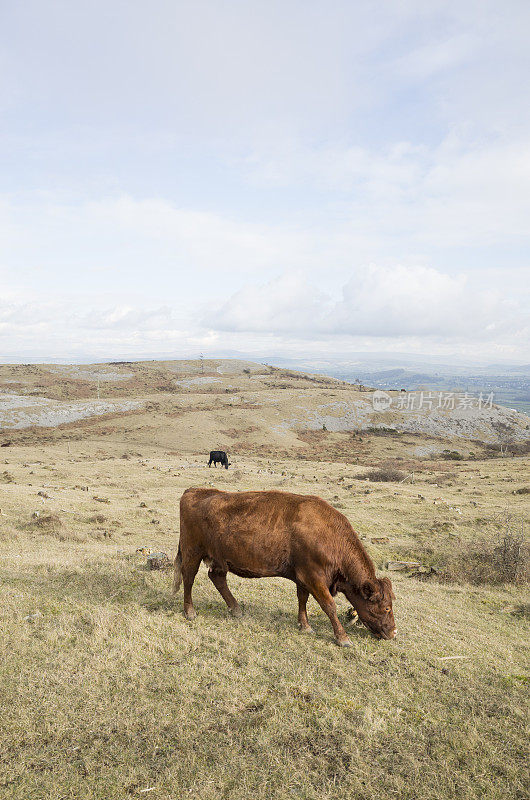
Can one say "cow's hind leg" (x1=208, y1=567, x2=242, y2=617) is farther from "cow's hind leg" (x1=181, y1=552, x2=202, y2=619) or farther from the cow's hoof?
the cow's hoof

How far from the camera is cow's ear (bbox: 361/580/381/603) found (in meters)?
7.93

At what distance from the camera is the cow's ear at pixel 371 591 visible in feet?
26.0

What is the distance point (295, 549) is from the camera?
784cm

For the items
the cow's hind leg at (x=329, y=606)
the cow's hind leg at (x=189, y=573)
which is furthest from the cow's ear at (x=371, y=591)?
the cow's hind leg at (x=189, y=573)

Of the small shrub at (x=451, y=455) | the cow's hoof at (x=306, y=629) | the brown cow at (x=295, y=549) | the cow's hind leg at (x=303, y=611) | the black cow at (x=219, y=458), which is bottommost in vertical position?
the small shrub at (x=451, y=455)

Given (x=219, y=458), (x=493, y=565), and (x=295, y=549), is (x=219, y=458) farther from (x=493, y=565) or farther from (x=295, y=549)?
(x=295, y=549)

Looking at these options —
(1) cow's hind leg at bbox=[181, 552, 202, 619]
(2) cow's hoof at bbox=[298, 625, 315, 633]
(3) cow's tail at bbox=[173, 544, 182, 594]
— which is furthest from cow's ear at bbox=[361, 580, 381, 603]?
(3) cow's tail at bbox=[173, 544, 182, 594]

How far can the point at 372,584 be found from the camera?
7.98 metres

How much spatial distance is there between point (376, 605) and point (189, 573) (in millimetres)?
3973

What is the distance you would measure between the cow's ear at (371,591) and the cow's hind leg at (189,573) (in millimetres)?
3461

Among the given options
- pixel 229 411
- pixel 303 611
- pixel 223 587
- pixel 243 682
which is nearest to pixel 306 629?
pixel 303 611

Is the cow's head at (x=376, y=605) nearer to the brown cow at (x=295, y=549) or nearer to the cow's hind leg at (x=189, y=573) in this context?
the brown cow at (x=295, y=549)

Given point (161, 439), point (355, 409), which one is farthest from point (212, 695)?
point (355, 409)

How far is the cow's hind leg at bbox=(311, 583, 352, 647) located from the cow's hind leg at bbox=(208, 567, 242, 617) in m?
2.01
